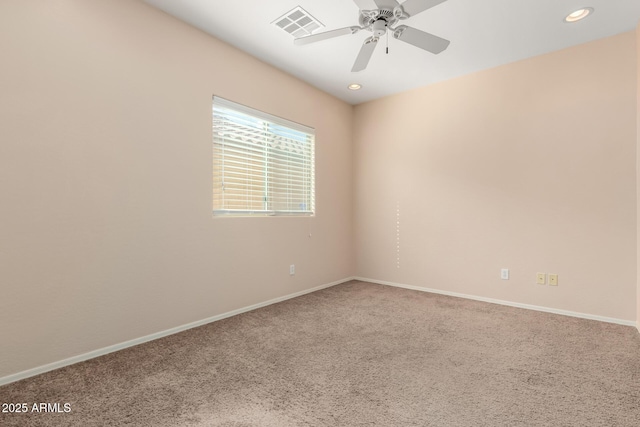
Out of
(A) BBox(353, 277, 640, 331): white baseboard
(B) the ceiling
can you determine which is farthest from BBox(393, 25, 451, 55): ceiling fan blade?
(A) BBox(353, 277, 640, 331): white baseboard

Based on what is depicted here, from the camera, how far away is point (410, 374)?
1.88 meters

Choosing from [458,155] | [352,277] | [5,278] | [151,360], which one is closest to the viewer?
[5,278]

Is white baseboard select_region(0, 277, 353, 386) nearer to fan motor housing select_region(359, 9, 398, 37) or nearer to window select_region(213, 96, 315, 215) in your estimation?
window select_region(213, 96, 315, 215)

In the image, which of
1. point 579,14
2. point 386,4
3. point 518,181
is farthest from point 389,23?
point 518,181

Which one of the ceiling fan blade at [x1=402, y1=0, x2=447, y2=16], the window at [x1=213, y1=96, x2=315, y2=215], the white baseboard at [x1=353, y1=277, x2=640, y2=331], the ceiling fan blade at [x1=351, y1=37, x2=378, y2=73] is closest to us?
the ceiling fan blade at [x1=402, y1=0, x2=447, y2=16]

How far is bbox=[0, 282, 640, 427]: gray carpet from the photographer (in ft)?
4.88

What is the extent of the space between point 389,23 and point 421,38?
246 mm

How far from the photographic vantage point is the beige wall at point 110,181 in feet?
6.08

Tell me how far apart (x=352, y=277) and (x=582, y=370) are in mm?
2951

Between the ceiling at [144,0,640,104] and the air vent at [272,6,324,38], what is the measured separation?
0.05 m

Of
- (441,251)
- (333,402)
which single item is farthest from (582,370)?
(441,251)

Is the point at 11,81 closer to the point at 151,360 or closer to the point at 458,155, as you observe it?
the point at 151,360

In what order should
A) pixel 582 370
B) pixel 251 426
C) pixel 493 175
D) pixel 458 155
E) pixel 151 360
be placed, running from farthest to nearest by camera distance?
pixel 458 155
pixel 493 175
pixel 151 360
pixel 582 370
pixel 251 426

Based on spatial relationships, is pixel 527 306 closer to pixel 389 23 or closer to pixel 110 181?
pixel 389 23
